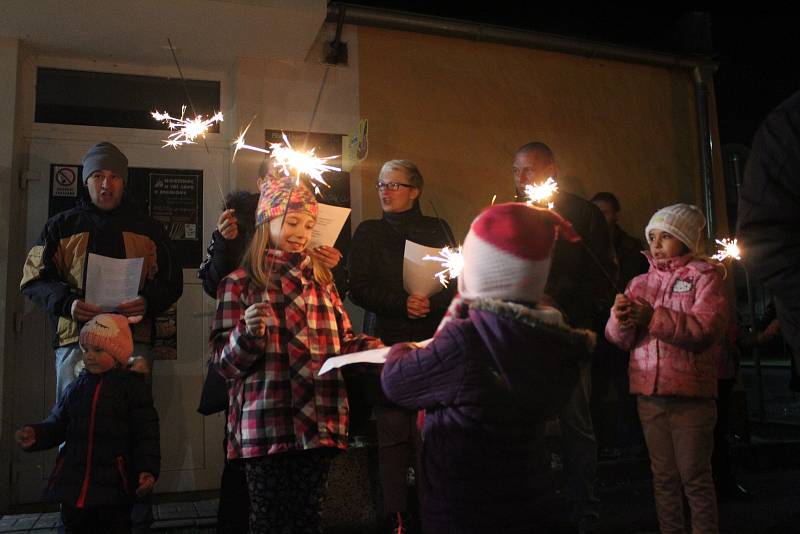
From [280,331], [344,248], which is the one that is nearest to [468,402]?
[280,331]

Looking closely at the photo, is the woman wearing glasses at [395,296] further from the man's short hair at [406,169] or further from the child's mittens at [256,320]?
the child's mittens at [256,320]

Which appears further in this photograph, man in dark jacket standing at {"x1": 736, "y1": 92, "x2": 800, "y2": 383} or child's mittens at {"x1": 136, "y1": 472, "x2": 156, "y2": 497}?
child's mittens at {"x1": 136, "y1": 472, "x2": 156, "y2": 497}

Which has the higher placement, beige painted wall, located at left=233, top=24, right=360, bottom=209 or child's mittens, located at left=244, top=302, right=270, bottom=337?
beige painted wall, located at left=233, top=24, right=360, bottom=209

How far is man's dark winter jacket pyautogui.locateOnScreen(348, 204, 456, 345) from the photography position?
12.8ft

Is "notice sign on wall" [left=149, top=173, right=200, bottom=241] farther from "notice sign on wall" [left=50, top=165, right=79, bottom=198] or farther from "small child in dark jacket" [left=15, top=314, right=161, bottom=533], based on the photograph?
"small child in dark jacket" [left=15, top=314, right=161, bottom=533]

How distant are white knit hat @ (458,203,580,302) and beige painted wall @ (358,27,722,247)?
3413 millimetres

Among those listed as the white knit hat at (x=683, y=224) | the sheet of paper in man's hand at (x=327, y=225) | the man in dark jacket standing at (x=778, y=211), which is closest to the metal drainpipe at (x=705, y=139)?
the white knit hat at (x=683, y=224)

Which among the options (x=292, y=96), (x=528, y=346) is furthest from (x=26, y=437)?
(x=292, y=96)

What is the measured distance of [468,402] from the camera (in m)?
2.30

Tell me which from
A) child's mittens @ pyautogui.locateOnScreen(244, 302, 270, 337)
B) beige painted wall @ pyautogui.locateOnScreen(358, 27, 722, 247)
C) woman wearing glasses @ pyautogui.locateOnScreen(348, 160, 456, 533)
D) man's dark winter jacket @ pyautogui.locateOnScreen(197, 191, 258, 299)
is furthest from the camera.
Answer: beige painted wall @ pyautogui.locateOnScreen(358, 27, 722, 247)

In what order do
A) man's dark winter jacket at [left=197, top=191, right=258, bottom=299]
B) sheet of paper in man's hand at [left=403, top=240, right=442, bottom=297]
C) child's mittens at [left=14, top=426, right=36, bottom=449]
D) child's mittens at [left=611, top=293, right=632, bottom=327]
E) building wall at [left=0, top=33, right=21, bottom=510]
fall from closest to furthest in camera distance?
child's mittens at [left=14, top=426, right=36, bottom=449]
man's dark winter jacket at [left=197, top=191, right=258, bottom=299]
child's mittens at [left=611, top=293, right=632, bottom=327]
sheet of paper in man's hand at [left=403, top=240, right=442, bottom=297]
building wall at [left=0, top=33, right=21, bottom=510]

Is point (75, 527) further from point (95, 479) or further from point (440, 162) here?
point (440, 162)

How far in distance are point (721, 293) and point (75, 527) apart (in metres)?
3.40

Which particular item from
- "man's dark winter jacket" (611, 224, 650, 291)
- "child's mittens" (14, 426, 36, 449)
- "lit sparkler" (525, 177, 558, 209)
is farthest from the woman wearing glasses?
"man's dark winter jacket" (611, 224, 650, 291)
